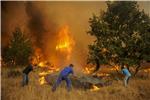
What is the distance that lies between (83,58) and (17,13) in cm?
1457

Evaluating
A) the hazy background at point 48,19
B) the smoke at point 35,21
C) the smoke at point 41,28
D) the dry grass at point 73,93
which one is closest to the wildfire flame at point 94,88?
the dry grass at point 73,93

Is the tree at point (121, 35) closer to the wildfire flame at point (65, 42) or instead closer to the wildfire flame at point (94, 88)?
the wildfire flame at point (94, 88)

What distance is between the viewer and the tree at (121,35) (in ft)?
100

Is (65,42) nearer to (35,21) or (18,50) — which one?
(35,21)

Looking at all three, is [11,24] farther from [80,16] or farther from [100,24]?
[100,24]

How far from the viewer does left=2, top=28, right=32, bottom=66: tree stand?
36906mm

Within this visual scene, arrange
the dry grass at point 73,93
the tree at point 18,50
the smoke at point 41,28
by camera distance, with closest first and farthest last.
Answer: the dry grass at point 73,93 < the tree at point 18,50 < the smoke at point 41,28

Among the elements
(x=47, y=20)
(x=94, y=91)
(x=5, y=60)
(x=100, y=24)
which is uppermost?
(x=47, y=20)

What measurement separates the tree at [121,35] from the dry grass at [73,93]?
4470 millimetres

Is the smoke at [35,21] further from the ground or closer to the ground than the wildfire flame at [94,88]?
further from the ground

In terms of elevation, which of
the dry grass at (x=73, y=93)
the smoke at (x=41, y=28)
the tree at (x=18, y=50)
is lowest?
the dry grass at (x=73, y=93)

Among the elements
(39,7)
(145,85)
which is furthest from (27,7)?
(145,85)

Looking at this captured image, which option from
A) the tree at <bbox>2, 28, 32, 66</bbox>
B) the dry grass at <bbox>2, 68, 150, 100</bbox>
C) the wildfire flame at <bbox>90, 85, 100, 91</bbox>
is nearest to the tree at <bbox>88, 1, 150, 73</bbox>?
the dry grass at <bbox>2, 68, 150, 100</bbox>

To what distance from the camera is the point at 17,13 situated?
5575 cm
